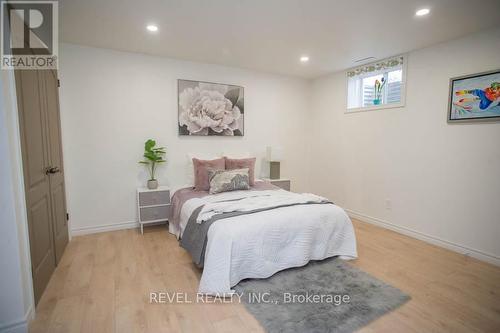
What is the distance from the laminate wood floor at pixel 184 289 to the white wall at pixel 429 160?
35 cm

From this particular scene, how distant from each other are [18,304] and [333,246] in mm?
2607

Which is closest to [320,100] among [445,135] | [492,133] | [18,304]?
[445,135]

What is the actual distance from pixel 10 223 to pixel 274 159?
338cm

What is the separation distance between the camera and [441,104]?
3062mm

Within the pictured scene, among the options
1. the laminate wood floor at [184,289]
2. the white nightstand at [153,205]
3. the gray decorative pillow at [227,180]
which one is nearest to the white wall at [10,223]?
the laminate wood floor at [184,289]

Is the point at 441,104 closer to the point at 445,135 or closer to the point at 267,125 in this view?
the point at 445,135

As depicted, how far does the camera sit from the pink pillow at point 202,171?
345cm

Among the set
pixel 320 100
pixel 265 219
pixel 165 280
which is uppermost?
pixel 320 100

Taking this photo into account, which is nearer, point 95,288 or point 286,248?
point 95,288

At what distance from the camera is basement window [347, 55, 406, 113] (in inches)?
139

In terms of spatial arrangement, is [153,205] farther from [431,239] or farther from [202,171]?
[431,239]

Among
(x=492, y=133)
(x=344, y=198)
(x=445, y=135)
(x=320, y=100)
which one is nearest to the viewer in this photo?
(x=492, y=133)
